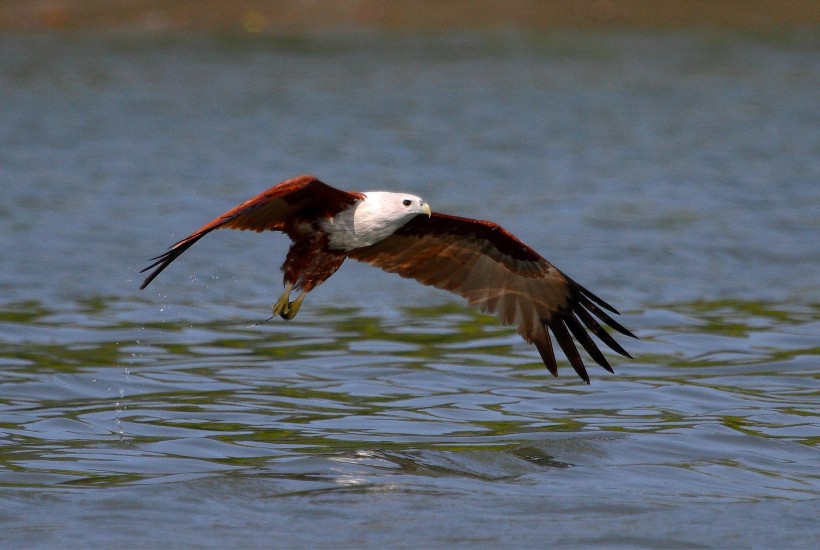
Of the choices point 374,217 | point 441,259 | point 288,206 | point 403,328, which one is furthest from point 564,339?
point 403,328

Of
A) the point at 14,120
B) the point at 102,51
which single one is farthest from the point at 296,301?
the point at 102,51

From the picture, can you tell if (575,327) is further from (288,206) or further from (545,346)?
(288,206)

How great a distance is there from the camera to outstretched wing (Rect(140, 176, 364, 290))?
760 cm

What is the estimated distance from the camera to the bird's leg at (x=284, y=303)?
8773mm

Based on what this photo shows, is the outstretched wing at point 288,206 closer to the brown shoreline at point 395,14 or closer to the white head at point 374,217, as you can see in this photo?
the white head at point 374,217

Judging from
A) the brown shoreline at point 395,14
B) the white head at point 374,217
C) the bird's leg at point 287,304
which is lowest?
the bird's leg at point 287,304

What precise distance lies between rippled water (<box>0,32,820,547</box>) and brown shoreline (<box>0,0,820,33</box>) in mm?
3266

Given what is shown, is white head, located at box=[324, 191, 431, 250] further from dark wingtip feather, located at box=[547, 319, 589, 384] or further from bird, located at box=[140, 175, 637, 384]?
dark wingtip feather, located at box=[547, 319, 589, 384]

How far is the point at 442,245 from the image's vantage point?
30.8 feet

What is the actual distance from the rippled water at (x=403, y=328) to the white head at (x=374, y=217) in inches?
48.8

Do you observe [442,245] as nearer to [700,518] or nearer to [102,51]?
[700,518]

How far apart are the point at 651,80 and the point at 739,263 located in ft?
43.3

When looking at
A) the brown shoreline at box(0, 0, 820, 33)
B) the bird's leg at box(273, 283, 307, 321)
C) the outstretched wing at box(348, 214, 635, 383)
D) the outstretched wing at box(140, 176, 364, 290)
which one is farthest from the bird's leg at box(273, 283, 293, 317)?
the brown shoreline at box(0, 0, 820, 33)

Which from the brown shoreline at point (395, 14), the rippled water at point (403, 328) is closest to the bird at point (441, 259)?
the rippled water at point (403, 328)
